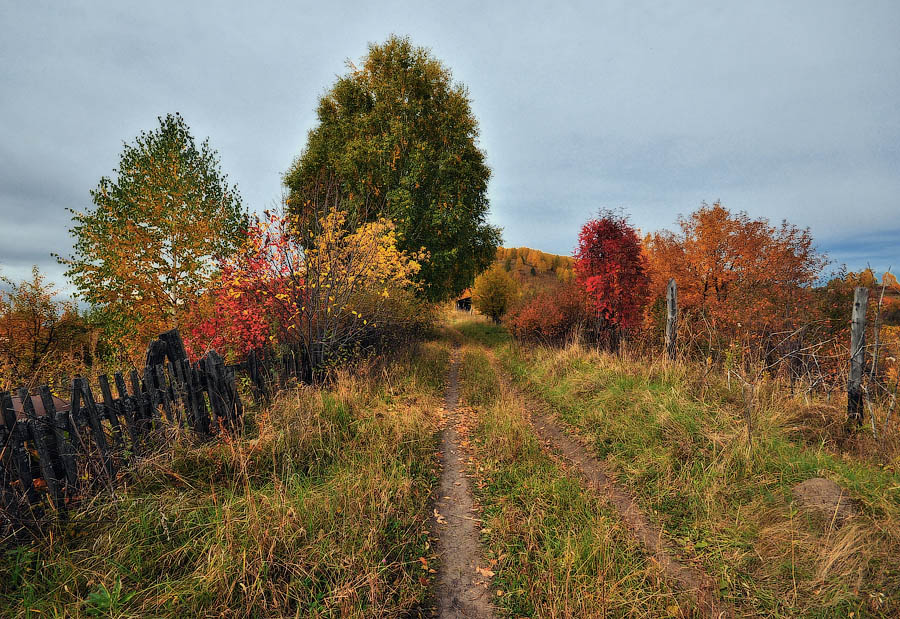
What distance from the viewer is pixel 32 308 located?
43.2 ft

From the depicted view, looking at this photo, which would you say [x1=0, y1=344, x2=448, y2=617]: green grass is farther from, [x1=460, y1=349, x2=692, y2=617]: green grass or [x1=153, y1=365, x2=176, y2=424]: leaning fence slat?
[x1=460, y1=349, x2=692, y2=617]: green grass

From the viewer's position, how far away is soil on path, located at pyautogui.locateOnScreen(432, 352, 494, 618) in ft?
9.16

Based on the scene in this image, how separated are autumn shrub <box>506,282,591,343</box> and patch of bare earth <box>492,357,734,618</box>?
7.14 meters

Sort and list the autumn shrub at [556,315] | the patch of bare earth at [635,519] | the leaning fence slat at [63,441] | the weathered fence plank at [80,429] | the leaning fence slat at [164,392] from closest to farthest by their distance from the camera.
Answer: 1. the patch of bare earth at [635,519]
2. the weathered fence plank at [80,429]
3. the leaning fence slat at [63,441]
4. the leaning fence slat at [164,392]
5. the autumn shrub at [556,315]

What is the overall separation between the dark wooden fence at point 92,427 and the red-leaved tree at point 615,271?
35.5ft

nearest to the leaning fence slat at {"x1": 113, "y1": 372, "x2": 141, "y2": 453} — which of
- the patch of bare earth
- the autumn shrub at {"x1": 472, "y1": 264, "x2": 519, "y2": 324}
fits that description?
the patch of bare earth

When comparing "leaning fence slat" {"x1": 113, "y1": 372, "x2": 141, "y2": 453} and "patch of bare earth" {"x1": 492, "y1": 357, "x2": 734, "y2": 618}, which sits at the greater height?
"leaning fence slat" {"x1": 113, "y1": 372, "x2": 141, "y2": 453}

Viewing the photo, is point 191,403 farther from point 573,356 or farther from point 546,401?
point 573,356

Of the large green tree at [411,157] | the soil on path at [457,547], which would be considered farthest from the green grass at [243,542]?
the large green tree at [411,157]

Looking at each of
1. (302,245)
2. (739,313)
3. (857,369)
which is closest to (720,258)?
(739,313)

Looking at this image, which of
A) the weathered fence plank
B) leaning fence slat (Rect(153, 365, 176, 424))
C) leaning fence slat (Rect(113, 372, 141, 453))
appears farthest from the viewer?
leaning fence slat (Rect(153, 365, 176, 424))

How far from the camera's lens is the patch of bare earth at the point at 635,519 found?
2.76 metres

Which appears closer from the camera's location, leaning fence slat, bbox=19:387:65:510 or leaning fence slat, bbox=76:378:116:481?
leaning fence slat, bbox=19:387:65:510

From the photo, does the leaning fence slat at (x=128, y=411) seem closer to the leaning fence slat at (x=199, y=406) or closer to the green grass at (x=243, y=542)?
the green grass at (x=243, y=542)
